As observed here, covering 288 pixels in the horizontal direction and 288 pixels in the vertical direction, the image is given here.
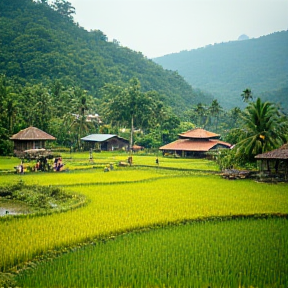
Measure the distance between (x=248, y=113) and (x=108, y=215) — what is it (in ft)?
50.1

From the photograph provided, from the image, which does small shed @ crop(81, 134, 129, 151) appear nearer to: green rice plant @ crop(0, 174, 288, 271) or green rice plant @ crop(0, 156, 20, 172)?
green rice plant @ crop(0, 156, 20, 172)

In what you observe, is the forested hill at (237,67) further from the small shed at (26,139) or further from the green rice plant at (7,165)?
the green rice plant at (7,165)

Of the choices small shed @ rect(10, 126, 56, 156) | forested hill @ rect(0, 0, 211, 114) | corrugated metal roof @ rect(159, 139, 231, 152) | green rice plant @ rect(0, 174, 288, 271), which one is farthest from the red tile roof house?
forested hill @ rect(0, 0, 211, 114)

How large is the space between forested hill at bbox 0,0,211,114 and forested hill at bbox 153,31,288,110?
877 inches

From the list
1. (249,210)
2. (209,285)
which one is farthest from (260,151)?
(209,285)

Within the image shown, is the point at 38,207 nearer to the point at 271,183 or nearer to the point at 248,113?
the point at 271,183

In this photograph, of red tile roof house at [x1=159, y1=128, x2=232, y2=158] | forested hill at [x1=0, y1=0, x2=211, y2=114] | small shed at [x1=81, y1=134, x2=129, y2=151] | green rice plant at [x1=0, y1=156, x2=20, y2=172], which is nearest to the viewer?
green rice plant at [x1=0, y1=156, x2=20, y2=172]

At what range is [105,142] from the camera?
43906 mm

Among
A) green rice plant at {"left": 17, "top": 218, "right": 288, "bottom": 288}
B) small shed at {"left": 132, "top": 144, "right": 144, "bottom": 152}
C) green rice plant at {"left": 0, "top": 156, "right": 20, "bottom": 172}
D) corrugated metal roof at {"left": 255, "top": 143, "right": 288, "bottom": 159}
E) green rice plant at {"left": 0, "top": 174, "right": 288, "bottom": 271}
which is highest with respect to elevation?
small shed at {"left": 132, "top": 144, "right": 144, "bottom": 152}

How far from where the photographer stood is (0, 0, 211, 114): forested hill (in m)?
59.8

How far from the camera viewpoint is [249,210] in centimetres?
1136

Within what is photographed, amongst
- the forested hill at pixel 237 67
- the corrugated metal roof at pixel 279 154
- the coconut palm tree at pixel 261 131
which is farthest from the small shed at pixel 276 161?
the forested hill at pixel 237 67

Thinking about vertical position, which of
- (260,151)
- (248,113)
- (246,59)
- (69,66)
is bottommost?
(260,151)

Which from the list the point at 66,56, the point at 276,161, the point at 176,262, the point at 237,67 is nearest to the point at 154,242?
the point at 176,262
